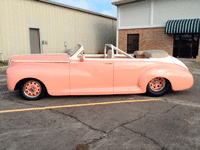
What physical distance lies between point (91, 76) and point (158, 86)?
191 centimetres

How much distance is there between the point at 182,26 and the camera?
50.9 feet

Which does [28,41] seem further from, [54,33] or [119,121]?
[119,121]

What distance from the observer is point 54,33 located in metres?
17.1

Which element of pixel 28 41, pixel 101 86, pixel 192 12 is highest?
pixel 192 12

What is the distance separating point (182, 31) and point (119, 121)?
14.1 meters

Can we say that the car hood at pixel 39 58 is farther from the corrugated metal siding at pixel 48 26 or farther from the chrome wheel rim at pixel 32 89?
the corrugated metal siding at pixel 48 26

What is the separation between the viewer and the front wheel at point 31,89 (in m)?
4.89

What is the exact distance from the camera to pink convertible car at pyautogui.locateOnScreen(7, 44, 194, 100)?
4.89 meters

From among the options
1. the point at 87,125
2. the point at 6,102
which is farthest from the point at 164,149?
the point at 6,102

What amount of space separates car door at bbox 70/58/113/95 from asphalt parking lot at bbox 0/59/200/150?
0.88 ft

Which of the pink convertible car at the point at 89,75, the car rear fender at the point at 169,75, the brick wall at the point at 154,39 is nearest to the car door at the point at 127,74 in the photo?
the pink convertible car at the point at 89,75

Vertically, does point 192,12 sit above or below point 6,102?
above

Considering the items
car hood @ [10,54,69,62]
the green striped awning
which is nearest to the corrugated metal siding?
the green striped awning

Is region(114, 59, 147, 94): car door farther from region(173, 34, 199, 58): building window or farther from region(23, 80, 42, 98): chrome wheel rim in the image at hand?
region(173, 34, 199, 58): building window
